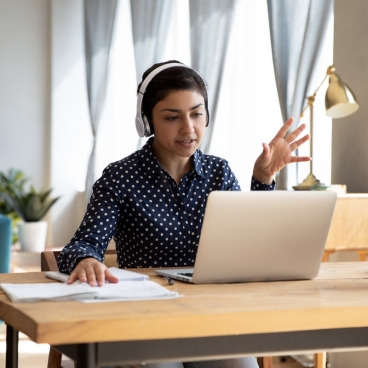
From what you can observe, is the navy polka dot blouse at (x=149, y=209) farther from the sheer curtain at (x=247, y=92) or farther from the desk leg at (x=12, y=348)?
the sheer curtain at (x=247, y=92)

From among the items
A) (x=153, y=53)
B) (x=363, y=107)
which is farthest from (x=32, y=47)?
(x=363, y=107)

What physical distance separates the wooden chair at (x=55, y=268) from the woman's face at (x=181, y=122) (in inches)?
16.8

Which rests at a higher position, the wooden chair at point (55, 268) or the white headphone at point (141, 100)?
the white headphone at point (141, 100)

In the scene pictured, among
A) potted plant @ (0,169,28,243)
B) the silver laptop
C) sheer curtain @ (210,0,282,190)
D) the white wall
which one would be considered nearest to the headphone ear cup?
the silver laptop

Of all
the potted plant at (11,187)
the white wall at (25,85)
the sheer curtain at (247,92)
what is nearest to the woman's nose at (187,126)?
the sheer curtain at (247,92)

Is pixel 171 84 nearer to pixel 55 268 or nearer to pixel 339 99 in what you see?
pixel 55 268

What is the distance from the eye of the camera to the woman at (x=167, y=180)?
1.84 m

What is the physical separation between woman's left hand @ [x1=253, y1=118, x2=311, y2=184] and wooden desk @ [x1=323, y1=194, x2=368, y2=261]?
848 millimetres

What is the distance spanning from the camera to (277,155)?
186 centimetres

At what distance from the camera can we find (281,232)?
1.40m

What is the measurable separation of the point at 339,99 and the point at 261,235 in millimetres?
1460

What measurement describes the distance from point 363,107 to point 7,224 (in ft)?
6.04

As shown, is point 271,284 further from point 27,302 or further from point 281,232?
point 27,302

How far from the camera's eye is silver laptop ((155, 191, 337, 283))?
1.35 metres
